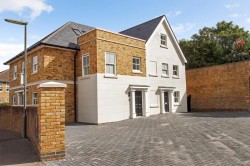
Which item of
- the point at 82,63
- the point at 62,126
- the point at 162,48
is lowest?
the point at 62,126

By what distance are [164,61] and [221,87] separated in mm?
7500

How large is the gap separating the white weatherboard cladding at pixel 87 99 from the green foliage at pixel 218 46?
24.7 metres

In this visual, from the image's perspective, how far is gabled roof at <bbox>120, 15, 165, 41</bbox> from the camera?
22859mm

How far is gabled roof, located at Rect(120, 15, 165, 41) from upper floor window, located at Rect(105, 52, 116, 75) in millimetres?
5478

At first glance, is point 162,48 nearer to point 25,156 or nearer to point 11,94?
point 11,94

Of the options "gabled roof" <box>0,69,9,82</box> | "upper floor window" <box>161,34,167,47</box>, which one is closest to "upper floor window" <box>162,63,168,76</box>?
"upper floor window" <box>161,34,167,47</box>

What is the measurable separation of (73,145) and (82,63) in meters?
10.4

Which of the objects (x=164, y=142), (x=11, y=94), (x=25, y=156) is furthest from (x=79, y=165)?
(x=11, y=94)

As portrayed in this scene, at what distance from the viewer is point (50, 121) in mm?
6738

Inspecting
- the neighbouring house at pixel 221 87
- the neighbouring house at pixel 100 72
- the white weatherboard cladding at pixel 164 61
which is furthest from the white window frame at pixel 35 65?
the neighbouring house at pixel 221 87

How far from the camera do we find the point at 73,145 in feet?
29.0

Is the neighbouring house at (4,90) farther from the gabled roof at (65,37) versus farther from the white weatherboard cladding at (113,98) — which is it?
the white weatherboard cladding at (113,98)

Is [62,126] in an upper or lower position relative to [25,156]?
upper

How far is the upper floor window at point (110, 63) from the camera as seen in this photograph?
58.1 feet
